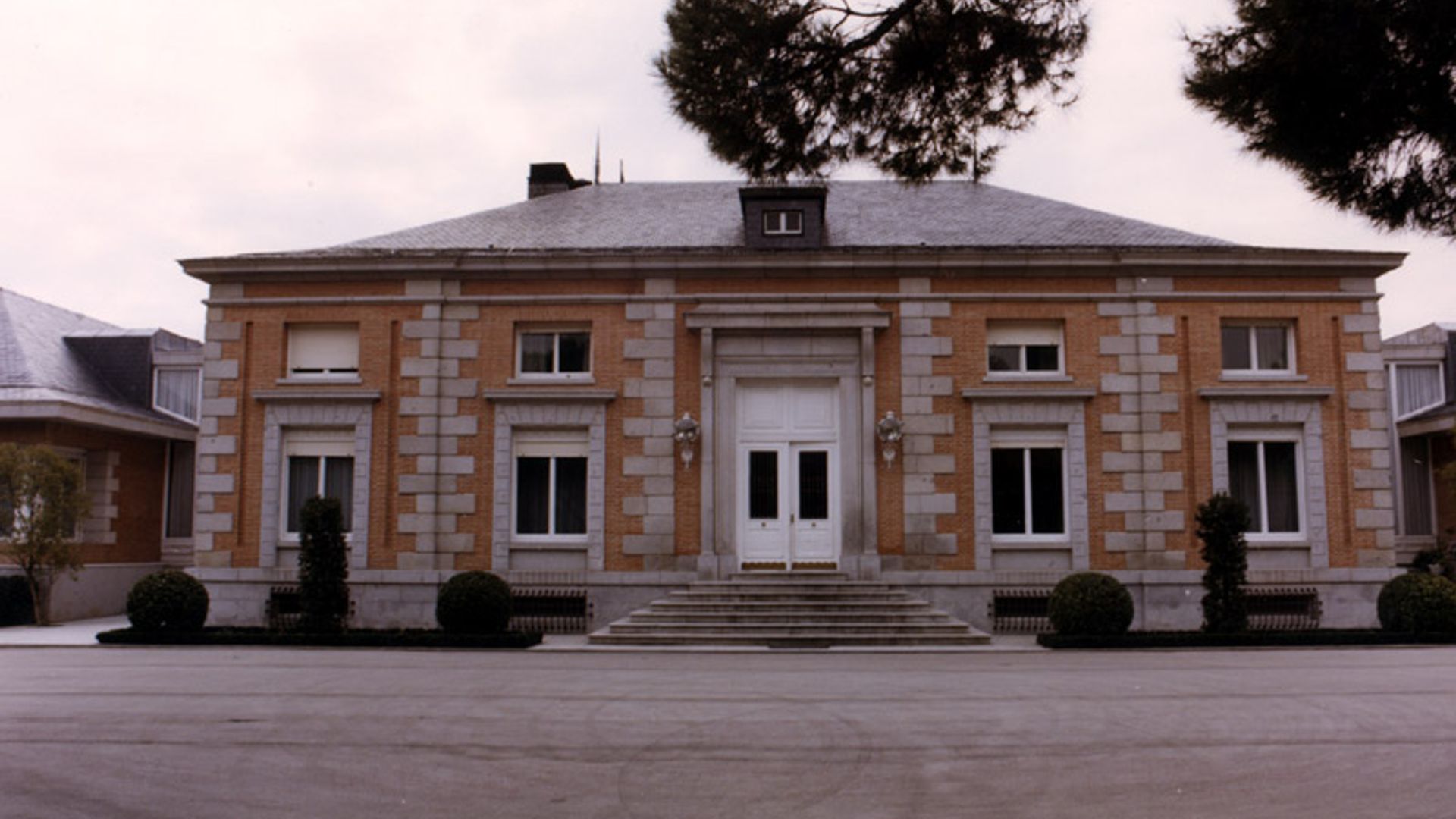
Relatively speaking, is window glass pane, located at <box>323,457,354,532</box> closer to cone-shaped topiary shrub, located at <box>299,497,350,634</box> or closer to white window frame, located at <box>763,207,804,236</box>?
cone-shaped topiary shrub, located at <box>299,497,350,634</box>

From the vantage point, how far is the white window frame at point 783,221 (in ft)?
71.1

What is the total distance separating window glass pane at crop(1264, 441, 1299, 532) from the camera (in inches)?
817

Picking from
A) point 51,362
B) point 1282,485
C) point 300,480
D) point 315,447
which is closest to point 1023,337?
point 1282,485

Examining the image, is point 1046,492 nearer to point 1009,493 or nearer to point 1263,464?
point 1009,493

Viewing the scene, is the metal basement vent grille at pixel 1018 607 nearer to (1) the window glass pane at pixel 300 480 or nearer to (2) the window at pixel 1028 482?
(2) the window at pixel 1028 482

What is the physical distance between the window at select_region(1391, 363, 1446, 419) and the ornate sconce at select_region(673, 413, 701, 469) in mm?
16088

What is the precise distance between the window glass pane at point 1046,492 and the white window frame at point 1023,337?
153 cm

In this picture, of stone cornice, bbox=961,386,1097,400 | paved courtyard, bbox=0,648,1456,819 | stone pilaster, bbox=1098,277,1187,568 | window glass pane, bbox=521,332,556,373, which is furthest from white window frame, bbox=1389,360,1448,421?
window glass pane, bbox=521,332,556,373

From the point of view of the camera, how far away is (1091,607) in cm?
1798

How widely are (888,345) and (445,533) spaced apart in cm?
843

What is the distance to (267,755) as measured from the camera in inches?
349

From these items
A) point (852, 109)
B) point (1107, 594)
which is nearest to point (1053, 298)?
point (1107, 594)

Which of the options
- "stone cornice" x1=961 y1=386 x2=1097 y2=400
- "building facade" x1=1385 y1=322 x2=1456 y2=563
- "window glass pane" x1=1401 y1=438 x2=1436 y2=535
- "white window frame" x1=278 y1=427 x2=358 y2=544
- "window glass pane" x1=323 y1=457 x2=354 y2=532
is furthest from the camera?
"window glass pane" x1=1401 y1=438 x2=1436 y2=535

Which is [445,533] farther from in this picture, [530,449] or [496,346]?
[496,346]
